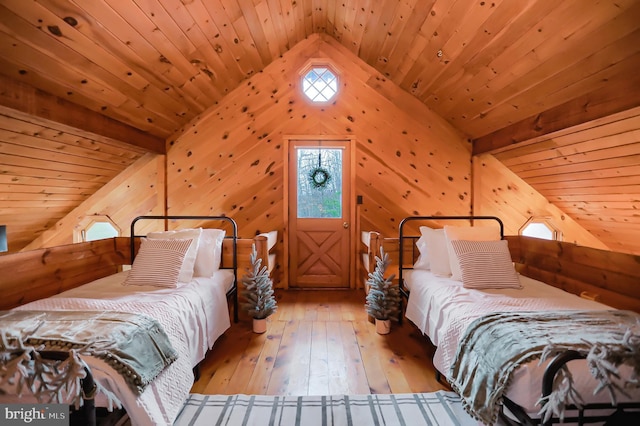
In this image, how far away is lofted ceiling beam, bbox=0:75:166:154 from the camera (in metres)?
2.14

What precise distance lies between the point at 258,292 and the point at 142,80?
2.17 metres

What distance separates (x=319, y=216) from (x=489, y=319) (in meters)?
2.88

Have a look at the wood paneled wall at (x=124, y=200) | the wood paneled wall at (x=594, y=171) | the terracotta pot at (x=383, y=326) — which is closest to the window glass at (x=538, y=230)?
the wood paneled wall at (x=594, y=171)

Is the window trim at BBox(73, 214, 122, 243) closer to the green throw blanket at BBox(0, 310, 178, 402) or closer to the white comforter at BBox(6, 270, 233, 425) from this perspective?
the white comforter at BBox(6, 270, 233, 425)

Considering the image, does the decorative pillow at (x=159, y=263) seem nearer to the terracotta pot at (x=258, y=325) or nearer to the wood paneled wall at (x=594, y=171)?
the terracotta pot at (x=258, y=325)

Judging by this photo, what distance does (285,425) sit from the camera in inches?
68.2

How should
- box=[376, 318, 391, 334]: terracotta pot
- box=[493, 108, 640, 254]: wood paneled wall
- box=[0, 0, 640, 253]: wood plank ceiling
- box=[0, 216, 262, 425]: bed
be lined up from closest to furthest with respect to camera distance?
box=[0, 216, 262, 425]: bed < box=[0, 0, 640, 253]: wood plank ceiling < box=[493, 108, 640, 254]: wood paneled wall < box=[376, 318, 391, 334]: terracotta pot

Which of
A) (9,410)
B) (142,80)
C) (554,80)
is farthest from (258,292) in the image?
(554,80)

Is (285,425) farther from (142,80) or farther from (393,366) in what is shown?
(142,80)

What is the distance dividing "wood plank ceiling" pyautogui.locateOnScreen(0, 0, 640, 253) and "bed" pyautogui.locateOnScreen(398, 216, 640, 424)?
4.12ft

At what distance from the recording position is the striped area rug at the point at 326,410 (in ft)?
5.78

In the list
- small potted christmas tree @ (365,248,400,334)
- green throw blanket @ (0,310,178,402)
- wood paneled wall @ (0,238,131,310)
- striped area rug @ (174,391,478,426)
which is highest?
wood paneled wall @ (0,238,131,310)

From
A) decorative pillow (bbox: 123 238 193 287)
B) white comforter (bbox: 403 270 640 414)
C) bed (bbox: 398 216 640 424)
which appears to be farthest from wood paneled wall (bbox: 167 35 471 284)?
white comforter (bbox: 403 270 640 414)

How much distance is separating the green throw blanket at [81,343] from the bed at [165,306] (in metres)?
0.01
